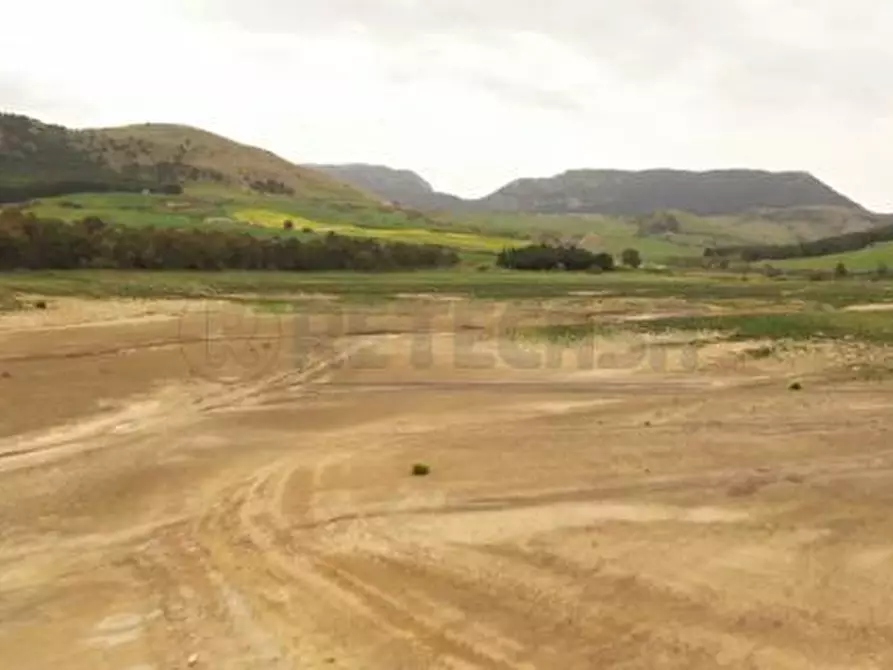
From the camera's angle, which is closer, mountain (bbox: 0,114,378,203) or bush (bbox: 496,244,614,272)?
bush (bbox: 496,244,614,272)

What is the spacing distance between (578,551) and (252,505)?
447cm

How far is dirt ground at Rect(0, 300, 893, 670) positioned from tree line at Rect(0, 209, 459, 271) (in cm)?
3360

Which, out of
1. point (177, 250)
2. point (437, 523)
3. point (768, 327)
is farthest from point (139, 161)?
point (437, 523)

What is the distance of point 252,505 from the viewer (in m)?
13.8

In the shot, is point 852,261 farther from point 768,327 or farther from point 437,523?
point 437,523

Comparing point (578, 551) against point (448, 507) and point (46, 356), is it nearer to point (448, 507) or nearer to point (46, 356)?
point (448, 507)

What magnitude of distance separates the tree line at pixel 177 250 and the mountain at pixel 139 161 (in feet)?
164

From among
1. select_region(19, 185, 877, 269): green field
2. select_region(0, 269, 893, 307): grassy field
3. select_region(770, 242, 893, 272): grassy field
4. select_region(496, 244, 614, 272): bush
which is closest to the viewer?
select_region(0, 269, 893, 307): grassy field

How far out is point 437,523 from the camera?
42.5 ft

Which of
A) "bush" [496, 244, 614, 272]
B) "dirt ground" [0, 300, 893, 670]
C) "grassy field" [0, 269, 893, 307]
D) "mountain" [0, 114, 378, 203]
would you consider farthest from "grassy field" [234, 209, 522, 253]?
"dirt ground" [0, 300, 893, 670]

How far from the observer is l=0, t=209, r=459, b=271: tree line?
187 feet

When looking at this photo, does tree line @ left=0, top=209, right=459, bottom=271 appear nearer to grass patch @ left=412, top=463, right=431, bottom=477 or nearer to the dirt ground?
the dirt ground

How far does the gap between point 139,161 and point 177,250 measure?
316 ft

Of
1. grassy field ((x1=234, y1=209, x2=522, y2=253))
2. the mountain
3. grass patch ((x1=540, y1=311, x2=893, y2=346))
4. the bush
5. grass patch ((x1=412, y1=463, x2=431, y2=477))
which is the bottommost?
grass patch ((x1=540, y1=311, x2=893, y2=346))
